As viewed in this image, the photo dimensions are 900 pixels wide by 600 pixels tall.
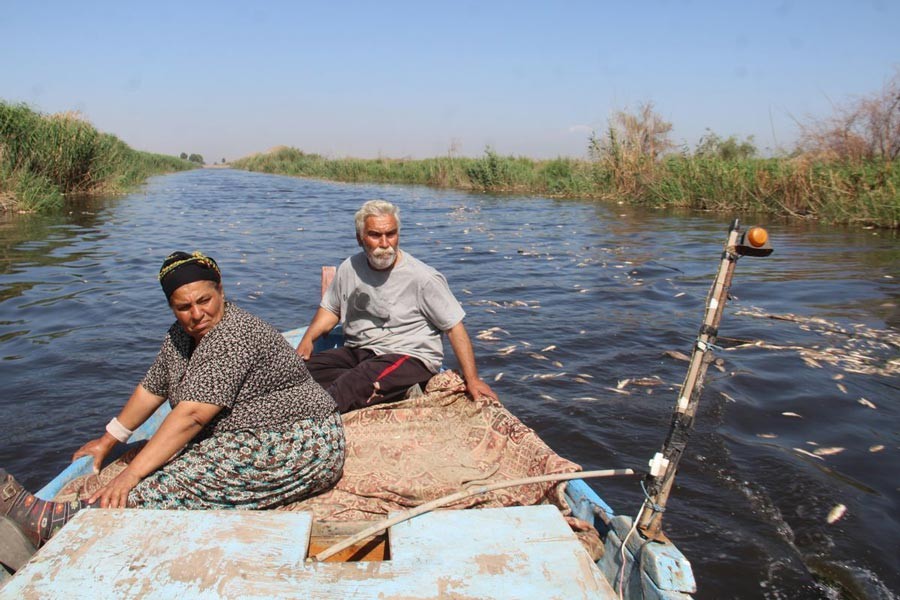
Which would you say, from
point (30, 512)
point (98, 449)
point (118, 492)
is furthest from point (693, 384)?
point (98, 449)

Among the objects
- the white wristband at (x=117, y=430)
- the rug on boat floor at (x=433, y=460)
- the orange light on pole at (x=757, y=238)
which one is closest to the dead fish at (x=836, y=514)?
the rug on boat floor at (x=433, y=460)

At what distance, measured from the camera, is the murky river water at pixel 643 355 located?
3.95 metres

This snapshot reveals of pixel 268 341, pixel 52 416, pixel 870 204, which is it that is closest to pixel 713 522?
pixel 268 341

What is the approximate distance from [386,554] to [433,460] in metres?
1.23

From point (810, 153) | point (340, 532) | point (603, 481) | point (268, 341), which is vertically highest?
point (810, 153)

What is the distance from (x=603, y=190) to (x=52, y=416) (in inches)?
816

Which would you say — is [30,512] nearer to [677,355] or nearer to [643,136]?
[677,355]

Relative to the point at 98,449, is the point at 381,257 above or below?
above

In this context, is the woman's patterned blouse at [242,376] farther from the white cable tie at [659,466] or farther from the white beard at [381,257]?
the white cable tie at [659,466]

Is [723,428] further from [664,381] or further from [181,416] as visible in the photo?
[181,416]

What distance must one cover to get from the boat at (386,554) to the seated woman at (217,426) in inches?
15.1

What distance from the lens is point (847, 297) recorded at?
8938 millimetres

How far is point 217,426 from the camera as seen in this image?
2850 millimetres

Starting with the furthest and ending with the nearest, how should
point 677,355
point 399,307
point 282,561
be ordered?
point 677,355, point 399,307, point 282,561
